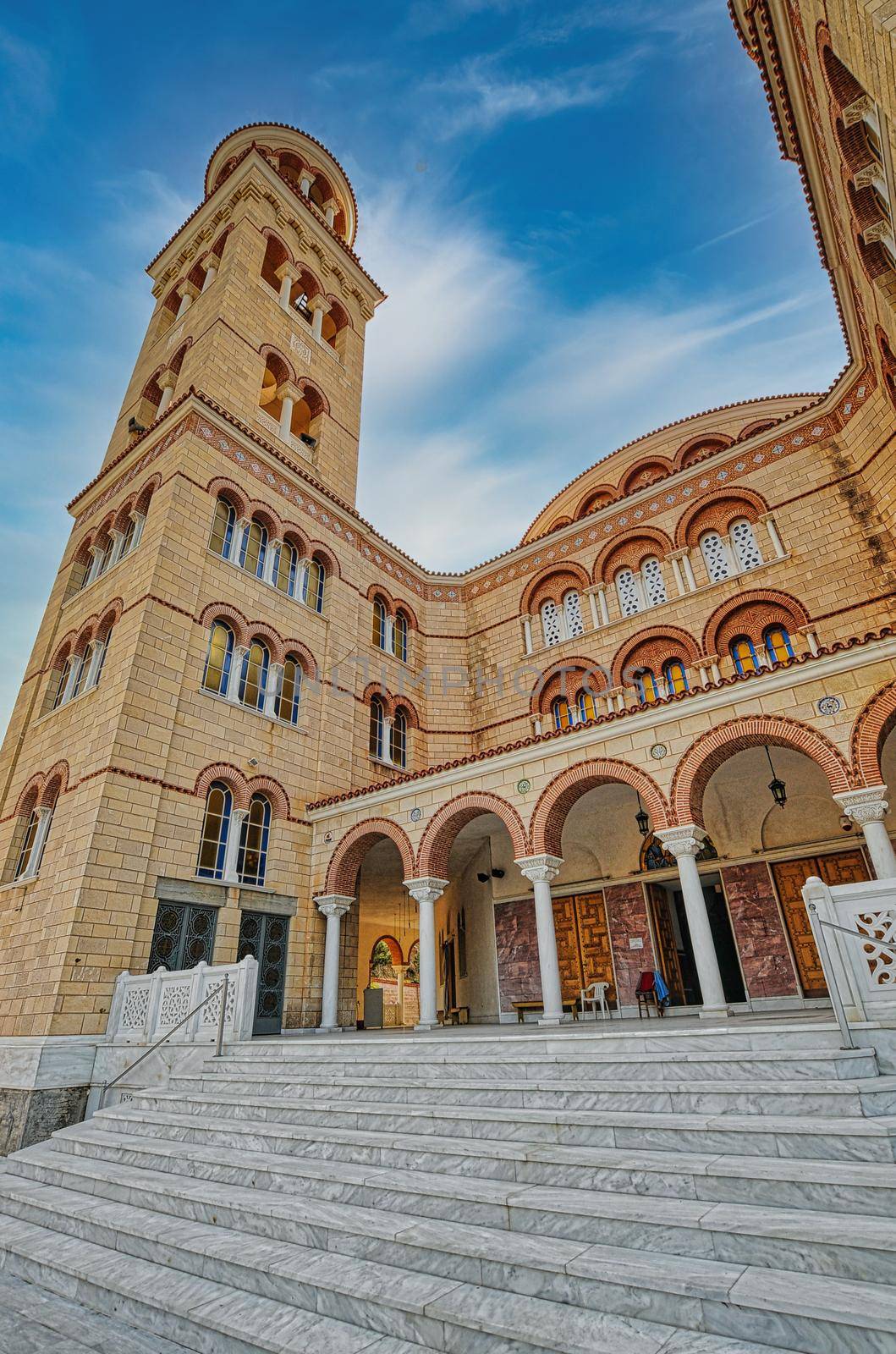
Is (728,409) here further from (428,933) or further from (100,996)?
(100,996)

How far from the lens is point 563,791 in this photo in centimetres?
Result: 994

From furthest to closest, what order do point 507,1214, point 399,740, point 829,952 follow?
1. point 399,740
2. point 829,952
3. point 507,1214

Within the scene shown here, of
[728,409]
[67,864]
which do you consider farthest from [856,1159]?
[728,409]

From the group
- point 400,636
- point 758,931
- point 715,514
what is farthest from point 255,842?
point 715,514

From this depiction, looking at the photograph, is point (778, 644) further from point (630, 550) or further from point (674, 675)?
point (630, 550)

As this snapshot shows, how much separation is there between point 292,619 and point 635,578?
783 cm

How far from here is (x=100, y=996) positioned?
9.55 meters

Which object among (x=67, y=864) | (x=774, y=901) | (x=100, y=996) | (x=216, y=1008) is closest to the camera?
(x=216, y=1008)

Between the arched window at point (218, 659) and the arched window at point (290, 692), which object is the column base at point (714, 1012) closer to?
the arched window at point (290, 692)

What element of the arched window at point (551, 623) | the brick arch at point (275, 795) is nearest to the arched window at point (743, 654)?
the arched window at point (551, 623)

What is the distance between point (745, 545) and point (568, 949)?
903 centimetres

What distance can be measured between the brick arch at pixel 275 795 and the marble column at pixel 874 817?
9.21 m

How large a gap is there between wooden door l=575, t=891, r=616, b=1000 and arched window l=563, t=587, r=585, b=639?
6.09 m

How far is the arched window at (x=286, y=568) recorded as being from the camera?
48.6ft
